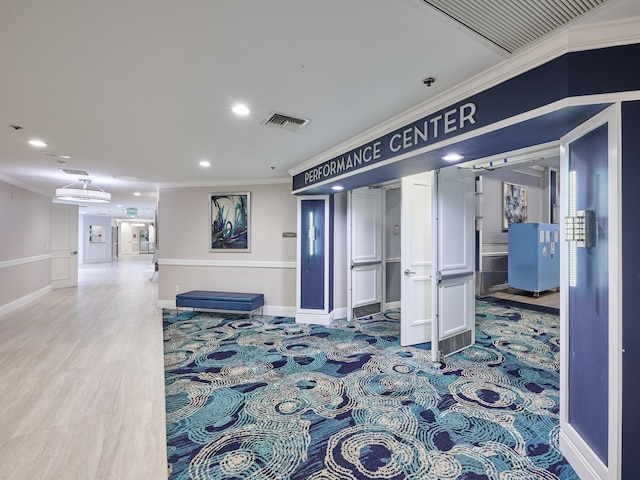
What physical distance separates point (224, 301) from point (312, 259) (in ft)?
5.81

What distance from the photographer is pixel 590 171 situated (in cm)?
184

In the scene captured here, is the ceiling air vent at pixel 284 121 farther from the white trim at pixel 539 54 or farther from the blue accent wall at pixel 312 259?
the blue accent wall at pixel 312 259

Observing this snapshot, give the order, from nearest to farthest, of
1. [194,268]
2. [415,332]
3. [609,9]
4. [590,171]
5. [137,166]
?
[609,9], [590,171], [415,332], [137,166], [194,268]

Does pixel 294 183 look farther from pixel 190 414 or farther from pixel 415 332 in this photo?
pixel 190 414

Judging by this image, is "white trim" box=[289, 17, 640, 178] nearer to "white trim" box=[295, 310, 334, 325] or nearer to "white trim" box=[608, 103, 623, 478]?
"white trim" box=[608, 103, 623, 478]

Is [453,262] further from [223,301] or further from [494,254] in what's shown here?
[494,254]

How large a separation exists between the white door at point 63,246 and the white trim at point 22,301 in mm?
675

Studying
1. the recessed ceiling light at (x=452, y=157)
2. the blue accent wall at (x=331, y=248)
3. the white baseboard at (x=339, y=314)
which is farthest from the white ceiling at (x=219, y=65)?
the white baseboard at (x=339, y=314)

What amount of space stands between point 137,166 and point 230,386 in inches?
146

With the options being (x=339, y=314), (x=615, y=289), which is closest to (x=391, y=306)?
(x=339, y=314)

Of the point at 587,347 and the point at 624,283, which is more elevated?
the point at 624,283

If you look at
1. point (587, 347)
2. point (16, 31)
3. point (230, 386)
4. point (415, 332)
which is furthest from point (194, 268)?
point (587, 347)

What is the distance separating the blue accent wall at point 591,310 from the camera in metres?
1.71

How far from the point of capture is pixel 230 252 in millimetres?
6297
